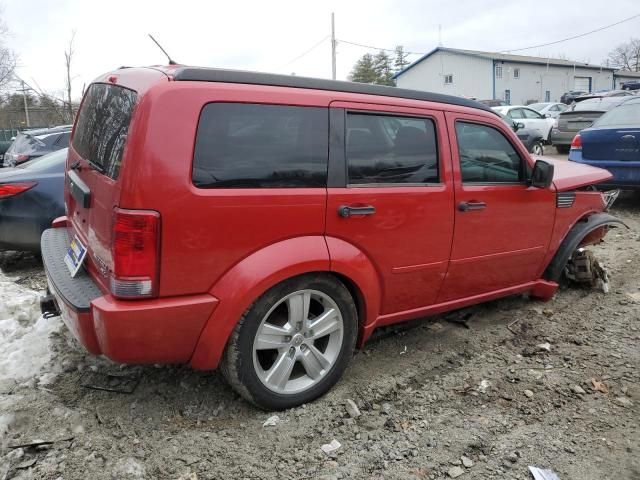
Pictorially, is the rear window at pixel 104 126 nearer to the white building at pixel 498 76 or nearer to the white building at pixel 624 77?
the white building at pixel 498 76

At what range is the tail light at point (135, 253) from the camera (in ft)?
7.90

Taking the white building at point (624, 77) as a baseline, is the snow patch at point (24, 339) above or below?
below

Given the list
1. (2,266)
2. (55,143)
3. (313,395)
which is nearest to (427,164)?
(313,395)

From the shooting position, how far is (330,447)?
107 inches

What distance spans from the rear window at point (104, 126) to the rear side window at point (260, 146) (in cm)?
40

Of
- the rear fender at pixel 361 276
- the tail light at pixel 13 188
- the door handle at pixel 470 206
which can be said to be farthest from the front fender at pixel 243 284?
the tail light at pixel 13 188

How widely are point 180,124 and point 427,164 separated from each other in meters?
1.60

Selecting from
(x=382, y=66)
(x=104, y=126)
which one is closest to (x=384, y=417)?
(x=104, y=126)

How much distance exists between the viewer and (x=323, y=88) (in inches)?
117

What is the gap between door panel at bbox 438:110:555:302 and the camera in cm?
351

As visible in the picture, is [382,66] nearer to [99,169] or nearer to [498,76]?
[498,76]

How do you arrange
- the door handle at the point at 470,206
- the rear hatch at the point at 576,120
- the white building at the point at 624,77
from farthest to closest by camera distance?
the white building at the point at 624,77
the rear hatch at the point at 576,120
the door handle at the point at 470,206

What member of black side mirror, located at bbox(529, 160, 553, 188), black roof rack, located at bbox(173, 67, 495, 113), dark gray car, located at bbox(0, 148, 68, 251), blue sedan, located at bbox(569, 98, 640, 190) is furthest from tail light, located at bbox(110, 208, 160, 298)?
blue sedan, located at bbox(569, 98, 640, 190)

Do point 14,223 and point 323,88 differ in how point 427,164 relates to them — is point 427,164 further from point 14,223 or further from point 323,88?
point 14,223
